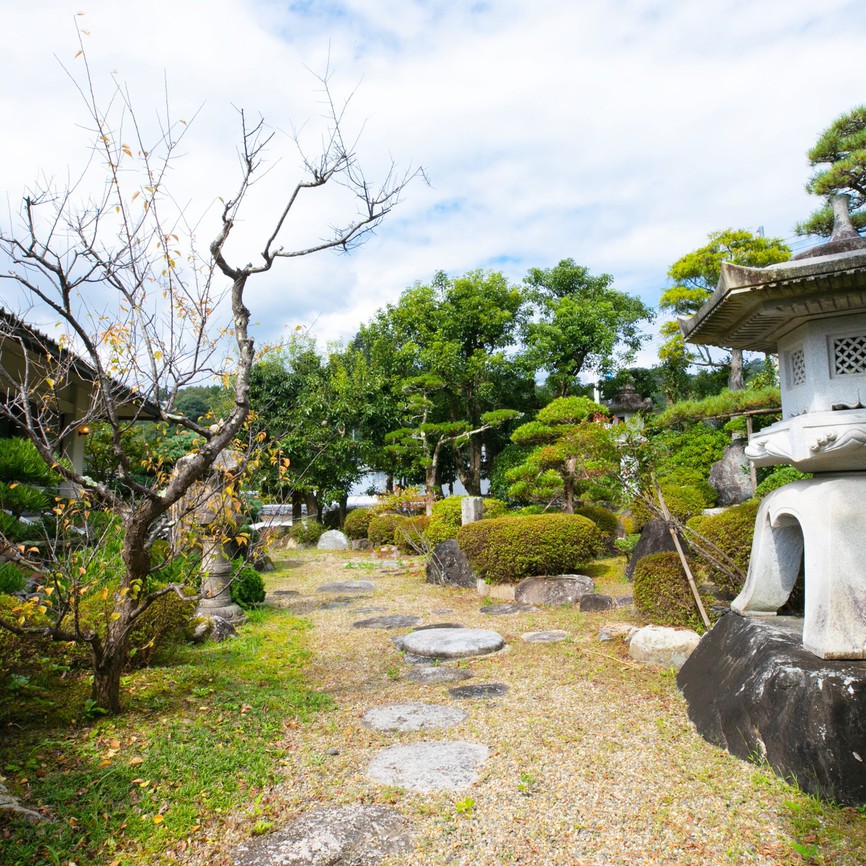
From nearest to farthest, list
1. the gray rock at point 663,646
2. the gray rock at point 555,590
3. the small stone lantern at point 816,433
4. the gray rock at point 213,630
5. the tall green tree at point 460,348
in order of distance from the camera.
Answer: the small stone lantern at point 816,433
the gray rock at point 663,646
the gray rock at point 213,630
the gray rock at point 555,590
the tall green tree at point 460,348

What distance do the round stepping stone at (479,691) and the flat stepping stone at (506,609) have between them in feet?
9.42

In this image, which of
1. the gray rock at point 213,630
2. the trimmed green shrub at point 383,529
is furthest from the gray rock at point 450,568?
the trimmed green shrub at point 383,529

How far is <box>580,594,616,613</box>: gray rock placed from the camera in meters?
7.54

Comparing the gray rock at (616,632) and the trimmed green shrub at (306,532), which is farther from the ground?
the trimmed green shrub at (306,532)

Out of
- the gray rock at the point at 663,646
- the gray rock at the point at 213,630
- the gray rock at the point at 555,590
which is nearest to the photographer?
the gray rock at the point at 663,646

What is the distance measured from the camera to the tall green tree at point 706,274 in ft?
53.8

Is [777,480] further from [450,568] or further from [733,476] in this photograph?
[450,568]

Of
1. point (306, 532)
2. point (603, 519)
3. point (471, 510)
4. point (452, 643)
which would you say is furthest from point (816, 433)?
point (306, 532)

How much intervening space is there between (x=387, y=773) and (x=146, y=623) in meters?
2.69

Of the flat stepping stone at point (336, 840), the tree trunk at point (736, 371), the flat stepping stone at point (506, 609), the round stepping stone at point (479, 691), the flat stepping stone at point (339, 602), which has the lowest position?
the flat stepping stone at point (506, 609)

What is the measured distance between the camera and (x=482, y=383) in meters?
20.6

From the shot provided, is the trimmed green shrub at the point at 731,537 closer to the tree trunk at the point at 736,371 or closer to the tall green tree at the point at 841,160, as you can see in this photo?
the tall green tree at the point at 841,160

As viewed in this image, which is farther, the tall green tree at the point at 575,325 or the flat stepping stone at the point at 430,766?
the tall green tree at the point at 575,325

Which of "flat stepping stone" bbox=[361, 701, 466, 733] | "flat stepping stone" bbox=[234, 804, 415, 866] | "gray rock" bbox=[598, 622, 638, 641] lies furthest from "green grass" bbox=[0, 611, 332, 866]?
"gray rock" bbox=[598, 622, 638, 641]
